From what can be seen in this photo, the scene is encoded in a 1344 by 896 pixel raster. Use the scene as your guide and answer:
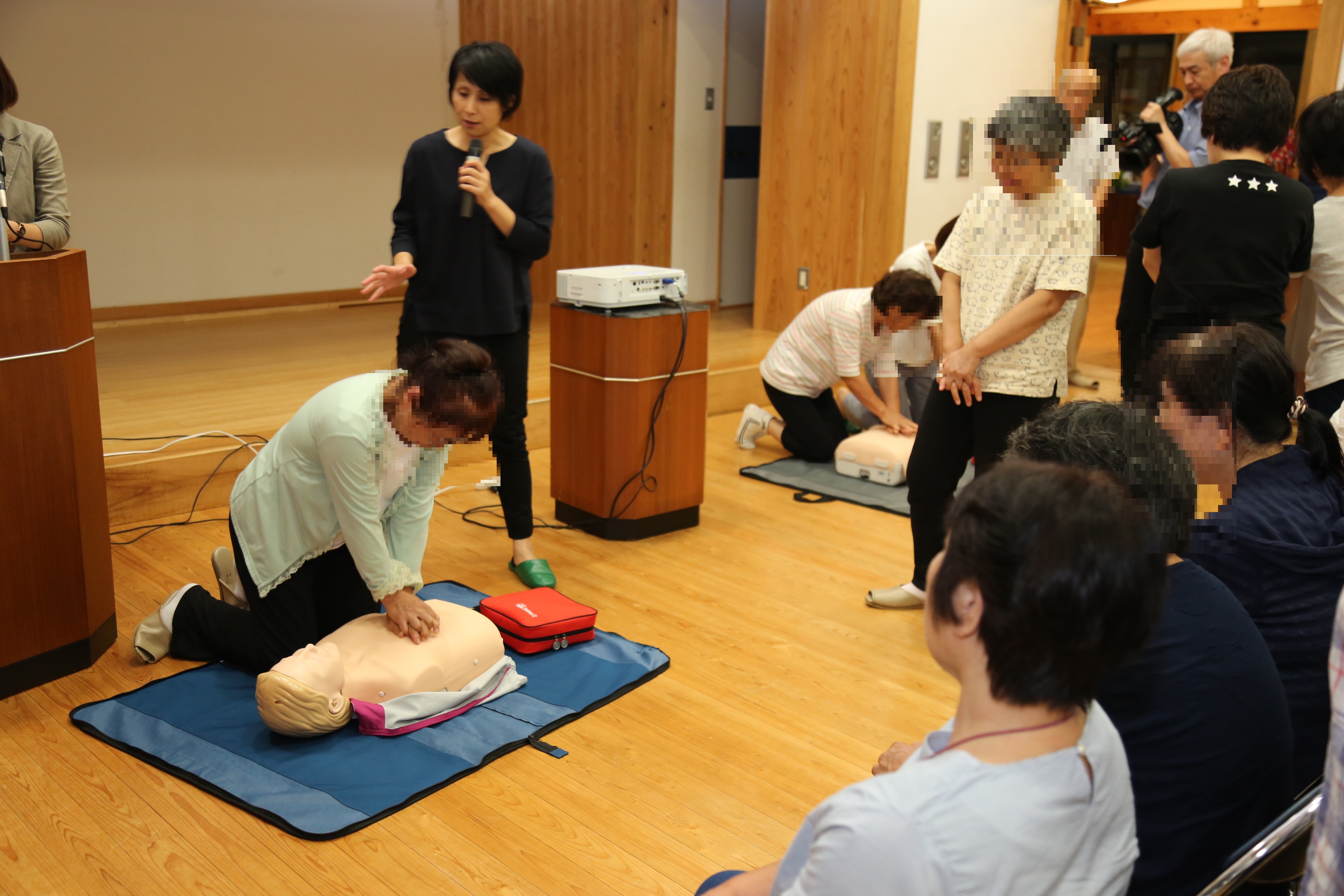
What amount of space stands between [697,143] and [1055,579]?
229 inches

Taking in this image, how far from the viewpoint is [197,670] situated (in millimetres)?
2541

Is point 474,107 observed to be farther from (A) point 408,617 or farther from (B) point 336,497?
(A) point 408,617

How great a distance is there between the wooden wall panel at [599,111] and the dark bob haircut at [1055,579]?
553 cm

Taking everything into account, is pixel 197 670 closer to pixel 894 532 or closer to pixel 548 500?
pixel 548 500

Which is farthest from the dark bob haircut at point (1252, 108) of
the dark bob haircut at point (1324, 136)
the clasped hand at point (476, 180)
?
the clasped hand at point (476, 180)

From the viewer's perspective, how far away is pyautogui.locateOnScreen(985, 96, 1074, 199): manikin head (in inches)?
94.2

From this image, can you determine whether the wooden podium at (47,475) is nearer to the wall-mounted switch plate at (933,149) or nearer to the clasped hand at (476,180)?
the clasped hand at (476,180)

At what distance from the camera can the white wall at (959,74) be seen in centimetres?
575

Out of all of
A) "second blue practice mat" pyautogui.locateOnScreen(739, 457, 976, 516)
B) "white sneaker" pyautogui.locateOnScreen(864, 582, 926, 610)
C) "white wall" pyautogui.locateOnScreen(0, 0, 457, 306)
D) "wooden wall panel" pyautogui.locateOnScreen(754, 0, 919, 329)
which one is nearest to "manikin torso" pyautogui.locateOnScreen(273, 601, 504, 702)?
"white sneaker" pyautogui.locateOnScreen(864, 582, 926, 610)

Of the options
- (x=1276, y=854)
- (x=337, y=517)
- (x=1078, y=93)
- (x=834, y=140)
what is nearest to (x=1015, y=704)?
(x=1276, y=854)

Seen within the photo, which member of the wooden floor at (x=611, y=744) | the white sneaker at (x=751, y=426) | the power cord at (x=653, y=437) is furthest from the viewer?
the white sneaker at (x=751, y=426)

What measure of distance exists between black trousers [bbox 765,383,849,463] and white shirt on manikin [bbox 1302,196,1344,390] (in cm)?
181

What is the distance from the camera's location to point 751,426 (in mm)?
4668

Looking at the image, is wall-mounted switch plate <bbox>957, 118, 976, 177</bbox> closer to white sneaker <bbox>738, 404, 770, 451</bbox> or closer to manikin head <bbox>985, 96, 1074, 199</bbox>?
white sneaker <bbox>738, 404, 770, 451</bbox>
